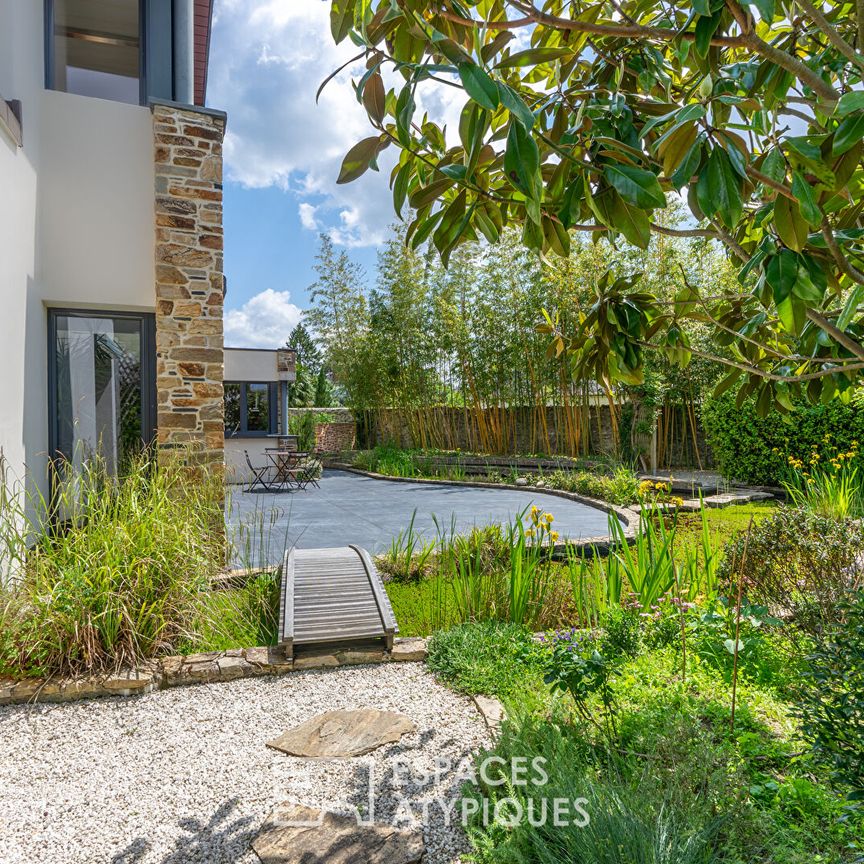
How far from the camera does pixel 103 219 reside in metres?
4.71

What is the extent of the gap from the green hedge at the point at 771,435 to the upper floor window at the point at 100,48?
23.9 ft

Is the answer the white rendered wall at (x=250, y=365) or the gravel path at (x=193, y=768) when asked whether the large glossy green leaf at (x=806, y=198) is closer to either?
the gravel path at (x=193, y=768)

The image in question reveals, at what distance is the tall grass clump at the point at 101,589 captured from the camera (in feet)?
9.29

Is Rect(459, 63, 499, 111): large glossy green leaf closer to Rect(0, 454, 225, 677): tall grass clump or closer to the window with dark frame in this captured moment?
Rect(0, 454, 225, 677): tall grass clump

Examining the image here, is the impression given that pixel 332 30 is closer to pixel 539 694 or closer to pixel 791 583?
pixel 539 694

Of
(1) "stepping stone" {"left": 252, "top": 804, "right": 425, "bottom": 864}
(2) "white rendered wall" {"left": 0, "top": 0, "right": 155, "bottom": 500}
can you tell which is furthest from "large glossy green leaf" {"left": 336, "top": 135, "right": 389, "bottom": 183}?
(2) "white rendered wall" {"left": 0, "top": 0, "right": 155, "bottom": 500}

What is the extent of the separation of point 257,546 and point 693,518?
464 centimetres

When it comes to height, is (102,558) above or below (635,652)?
above

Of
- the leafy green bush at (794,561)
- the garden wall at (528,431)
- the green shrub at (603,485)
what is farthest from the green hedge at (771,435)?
the leafy green bush at (794,561)

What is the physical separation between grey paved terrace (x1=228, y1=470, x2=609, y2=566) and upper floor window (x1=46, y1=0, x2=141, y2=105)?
380cm

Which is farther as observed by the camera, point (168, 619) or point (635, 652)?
point (168, 619)

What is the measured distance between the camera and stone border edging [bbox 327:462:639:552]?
17.8 ft

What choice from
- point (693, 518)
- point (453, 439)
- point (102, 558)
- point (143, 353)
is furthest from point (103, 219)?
point (453, 439)

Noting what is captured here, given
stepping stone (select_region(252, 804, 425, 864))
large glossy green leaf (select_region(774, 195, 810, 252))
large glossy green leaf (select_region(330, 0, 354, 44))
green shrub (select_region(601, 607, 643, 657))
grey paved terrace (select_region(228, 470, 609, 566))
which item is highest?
large glossy green leaf (select_region(330, 0, 354, 44))
